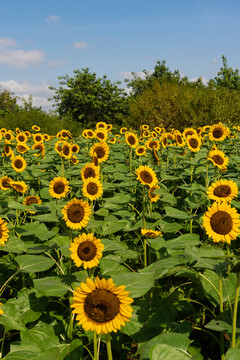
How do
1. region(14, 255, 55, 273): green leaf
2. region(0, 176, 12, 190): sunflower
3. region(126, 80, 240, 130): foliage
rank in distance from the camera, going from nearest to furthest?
region(14, 255, 55, 273): green leaf < region(0, 176, 12, 190): sunflower < region(126, 80, 240, 130): foliage

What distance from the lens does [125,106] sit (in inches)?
1140

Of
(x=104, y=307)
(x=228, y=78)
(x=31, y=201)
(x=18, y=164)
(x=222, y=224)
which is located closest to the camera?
(x=104, y=307)

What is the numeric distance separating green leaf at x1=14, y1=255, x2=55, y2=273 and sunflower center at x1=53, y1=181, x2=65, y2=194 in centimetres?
95

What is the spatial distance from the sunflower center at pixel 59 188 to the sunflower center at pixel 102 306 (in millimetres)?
1735

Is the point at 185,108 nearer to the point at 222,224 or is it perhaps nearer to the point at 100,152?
the point at 100,152

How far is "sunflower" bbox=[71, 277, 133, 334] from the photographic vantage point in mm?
1186

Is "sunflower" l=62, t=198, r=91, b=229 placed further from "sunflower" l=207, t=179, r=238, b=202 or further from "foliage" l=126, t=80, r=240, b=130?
"foliage" l=126, t=80, r=240, b=130

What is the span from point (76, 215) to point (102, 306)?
3.25ft

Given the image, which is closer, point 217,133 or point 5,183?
point 5,183

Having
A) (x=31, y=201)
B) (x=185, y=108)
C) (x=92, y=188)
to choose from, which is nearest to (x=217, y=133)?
(x=92, y=188)

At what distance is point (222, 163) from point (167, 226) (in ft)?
3.04

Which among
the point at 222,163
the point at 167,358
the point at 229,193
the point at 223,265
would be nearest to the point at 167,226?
the point at 229,193

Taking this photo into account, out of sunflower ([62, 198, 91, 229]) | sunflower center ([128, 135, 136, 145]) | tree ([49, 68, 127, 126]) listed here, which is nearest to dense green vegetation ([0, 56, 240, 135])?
tree ([49, 68, 127, 126])

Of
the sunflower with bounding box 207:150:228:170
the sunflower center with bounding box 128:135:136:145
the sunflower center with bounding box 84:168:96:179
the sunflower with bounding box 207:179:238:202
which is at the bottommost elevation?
the sunflower with bounding box 207:179:238:202
